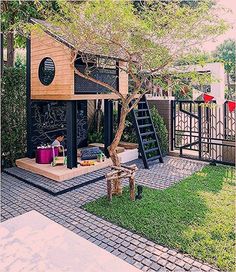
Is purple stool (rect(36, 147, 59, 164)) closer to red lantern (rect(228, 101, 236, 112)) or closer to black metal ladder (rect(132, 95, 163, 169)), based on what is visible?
black metal ladder (rect(132, 95, 163, 169))

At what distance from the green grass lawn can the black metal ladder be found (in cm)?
200

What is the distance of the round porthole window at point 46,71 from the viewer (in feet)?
27.6

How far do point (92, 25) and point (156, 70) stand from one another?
5.47 feet

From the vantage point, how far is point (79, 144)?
10836mm

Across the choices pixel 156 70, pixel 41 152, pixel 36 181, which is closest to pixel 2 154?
pixel 41 152

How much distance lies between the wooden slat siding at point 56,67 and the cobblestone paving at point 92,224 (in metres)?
2.63

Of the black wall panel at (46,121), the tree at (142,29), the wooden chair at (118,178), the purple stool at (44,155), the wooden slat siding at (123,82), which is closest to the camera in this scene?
the tree at (142,29)

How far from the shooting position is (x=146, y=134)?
921 cm

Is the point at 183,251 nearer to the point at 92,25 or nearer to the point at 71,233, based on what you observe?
the point at 71,233

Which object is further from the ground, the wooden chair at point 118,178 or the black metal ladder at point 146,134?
the black metal ladder at point 146,134

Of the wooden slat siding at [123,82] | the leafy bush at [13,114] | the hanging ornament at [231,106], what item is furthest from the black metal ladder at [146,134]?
the leafy bush at [13,114]

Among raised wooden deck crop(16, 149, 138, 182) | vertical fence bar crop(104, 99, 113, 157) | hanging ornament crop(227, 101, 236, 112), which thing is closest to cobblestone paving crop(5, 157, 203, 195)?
raised wooden deck crop(16, 149, 138, 182)

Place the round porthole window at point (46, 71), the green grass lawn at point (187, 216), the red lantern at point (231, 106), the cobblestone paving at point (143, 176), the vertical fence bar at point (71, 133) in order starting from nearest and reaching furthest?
the green grass lawn at point (187, 216), the cobblestone paving at point (143, 176), the vertical fence bar at point (71, 133), the round porthole window at point (46, 71), the red lantern at point (231, 106)

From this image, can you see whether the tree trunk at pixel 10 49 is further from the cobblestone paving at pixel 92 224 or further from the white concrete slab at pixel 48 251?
the white concrete slab at pixel 48 251
